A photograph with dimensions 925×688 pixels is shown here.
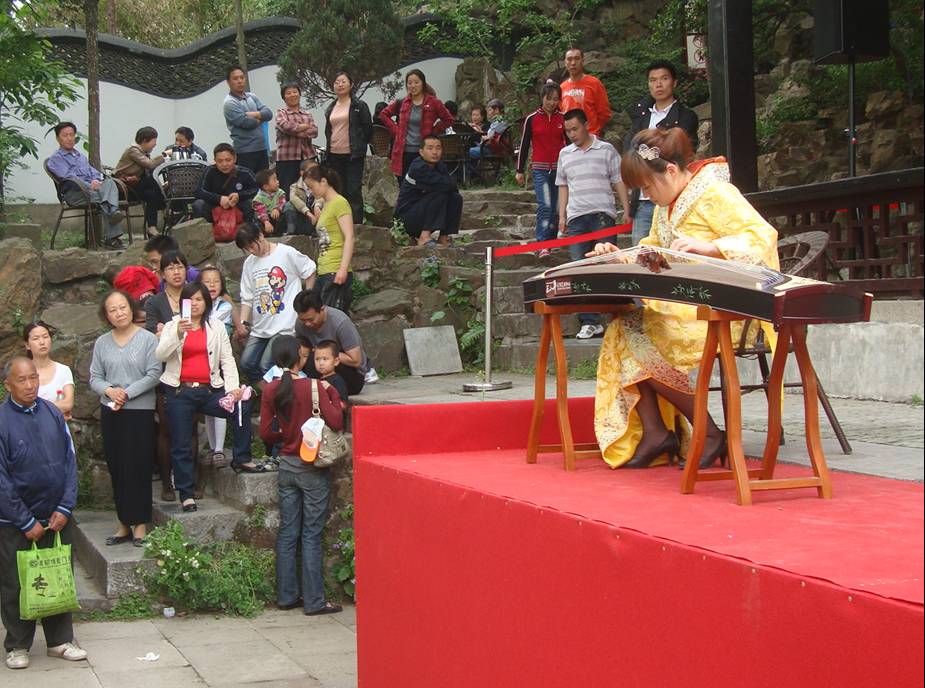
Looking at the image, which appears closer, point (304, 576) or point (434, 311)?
point (304, 576)

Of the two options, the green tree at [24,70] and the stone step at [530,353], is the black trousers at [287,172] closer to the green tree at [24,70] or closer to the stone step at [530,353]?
the green tree at [24,70]

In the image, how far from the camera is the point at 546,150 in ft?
36.6

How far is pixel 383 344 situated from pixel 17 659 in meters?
4.79

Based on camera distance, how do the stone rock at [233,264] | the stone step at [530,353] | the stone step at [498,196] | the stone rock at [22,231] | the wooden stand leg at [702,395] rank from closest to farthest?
the wooden stand leg at [702,395] → the stone step at [530,353] → the stone rock at [233,264] → the stone rock at [22,231] → the stone step at [498,196]

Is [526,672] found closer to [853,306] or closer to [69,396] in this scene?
[853,306]

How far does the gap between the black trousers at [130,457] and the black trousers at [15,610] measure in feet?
4.05

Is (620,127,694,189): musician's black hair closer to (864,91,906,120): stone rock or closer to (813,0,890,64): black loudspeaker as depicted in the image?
(813,0,890,64): black loudspeaker

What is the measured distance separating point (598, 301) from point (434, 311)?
22.6ft

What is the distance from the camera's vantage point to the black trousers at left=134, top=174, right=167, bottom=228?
12.0m

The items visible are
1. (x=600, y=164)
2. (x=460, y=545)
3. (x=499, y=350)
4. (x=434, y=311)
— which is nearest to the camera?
(x=460, y=545)

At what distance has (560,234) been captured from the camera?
10.5 metres

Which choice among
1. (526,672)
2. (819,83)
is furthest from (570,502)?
(819,83)

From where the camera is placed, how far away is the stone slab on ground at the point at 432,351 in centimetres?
1057

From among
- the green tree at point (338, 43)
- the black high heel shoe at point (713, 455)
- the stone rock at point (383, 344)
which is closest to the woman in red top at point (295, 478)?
the stone rock at point (383, 344)
